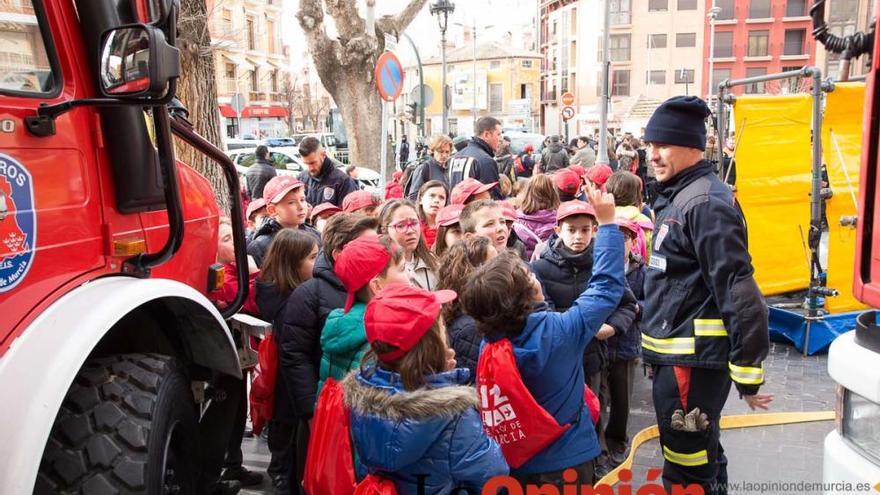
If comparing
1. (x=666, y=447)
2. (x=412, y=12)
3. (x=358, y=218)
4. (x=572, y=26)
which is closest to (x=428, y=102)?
(x=412, y=12)

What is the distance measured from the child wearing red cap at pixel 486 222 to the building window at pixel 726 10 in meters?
66.6

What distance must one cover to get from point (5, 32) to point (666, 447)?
299cm

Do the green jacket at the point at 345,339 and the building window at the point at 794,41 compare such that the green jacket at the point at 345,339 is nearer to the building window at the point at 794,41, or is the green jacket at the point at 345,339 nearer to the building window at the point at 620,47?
the building window at the point at 620,47

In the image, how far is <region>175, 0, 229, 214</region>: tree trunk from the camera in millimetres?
6758

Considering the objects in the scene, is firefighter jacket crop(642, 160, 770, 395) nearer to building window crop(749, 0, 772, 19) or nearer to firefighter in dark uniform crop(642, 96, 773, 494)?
firefighter in dark uniform crop(642, 96, 773, 494)

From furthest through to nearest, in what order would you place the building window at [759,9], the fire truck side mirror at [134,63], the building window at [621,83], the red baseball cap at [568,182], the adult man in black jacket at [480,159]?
the building window at [621,83] < the building window at [759,9] < the adult man in black jacket at [480,159] < the red baseball cap at [568,182] < the fire truck side mirror at [134,63]

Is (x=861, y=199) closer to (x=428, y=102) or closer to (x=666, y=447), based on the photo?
(x=666, y=447)

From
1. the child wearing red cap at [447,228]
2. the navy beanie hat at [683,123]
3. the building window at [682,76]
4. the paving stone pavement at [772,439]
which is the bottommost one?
the paving stone pavement at [772,439]

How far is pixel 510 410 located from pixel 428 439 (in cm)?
68

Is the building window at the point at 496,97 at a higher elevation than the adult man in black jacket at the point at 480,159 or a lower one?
higher

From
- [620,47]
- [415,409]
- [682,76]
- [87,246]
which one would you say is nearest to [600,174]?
[415,409]

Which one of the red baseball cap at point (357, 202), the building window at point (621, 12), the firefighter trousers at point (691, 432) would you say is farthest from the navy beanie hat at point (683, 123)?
the building window at point (621, 12)

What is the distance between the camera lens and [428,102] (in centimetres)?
1299

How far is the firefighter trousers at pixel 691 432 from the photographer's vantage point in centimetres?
312
